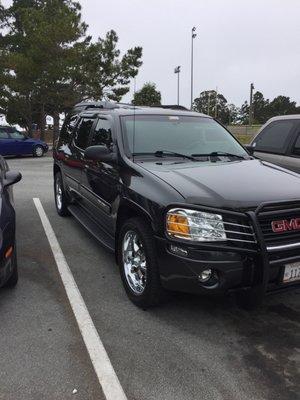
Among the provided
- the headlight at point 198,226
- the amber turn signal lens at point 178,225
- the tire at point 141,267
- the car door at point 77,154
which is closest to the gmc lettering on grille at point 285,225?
the headlight at point 198,226

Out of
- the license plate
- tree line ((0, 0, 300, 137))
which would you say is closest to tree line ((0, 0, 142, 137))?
tree line ((0, 0, 300, 137))

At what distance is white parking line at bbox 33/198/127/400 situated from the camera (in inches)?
119

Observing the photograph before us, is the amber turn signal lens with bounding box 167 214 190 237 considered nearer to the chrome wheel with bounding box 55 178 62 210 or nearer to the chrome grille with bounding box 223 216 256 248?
the chrome grille with bounding box 223 216 256 248

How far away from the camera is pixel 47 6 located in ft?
93.8

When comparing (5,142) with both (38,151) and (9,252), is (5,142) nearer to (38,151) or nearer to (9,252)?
(38,151)

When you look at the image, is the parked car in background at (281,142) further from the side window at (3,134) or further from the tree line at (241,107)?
the tree line at (241,107)

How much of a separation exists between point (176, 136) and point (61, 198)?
10.1 feet

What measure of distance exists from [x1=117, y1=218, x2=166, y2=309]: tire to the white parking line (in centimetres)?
46

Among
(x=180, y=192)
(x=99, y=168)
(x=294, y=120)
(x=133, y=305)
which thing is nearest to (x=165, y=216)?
(x=180, y=192)

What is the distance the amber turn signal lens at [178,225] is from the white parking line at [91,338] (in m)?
1.03

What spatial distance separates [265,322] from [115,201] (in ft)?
5.94

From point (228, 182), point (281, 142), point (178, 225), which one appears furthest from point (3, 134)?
point (178, 225)

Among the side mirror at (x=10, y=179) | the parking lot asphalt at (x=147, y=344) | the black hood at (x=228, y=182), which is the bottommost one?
the parking lot asphalt at (x=147, y=344)

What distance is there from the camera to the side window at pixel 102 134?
5.17m
